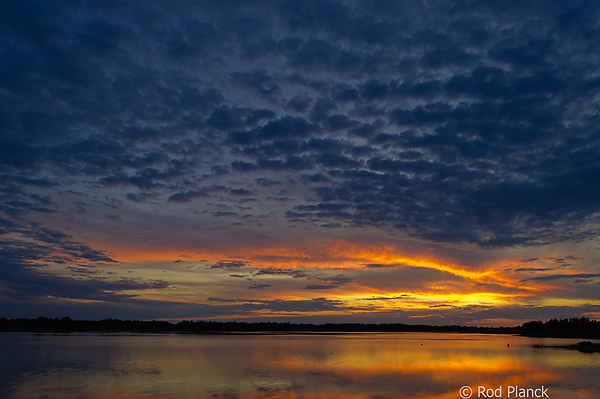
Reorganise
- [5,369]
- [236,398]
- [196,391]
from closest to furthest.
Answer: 1. [236,398]
2. [196,391]
3. [5,369]

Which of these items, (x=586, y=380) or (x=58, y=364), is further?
(x=58, y=364)

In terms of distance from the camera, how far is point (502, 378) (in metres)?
35.1

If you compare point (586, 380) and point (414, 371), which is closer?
point (586, 380)

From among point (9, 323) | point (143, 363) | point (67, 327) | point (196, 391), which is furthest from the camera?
point (9, 323)

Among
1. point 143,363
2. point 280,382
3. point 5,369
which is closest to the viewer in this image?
point 280,382

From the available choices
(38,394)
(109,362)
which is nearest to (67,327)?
(109,362)

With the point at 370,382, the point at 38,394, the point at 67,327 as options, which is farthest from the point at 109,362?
the point at 67,327

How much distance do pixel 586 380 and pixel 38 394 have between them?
42.6m

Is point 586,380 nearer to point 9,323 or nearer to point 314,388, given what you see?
point 314,388

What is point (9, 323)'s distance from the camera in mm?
181500

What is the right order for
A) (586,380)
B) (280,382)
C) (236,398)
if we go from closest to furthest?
(236,398), (280,382), (586,380)

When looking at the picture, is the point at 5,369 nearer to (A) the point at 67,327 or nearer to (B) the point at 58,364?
(B) the point at 58,364

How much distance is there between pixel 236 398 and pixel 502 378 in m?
25.1

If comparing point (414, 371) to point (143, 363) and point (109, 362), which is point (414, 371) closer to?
point (143, 363)
